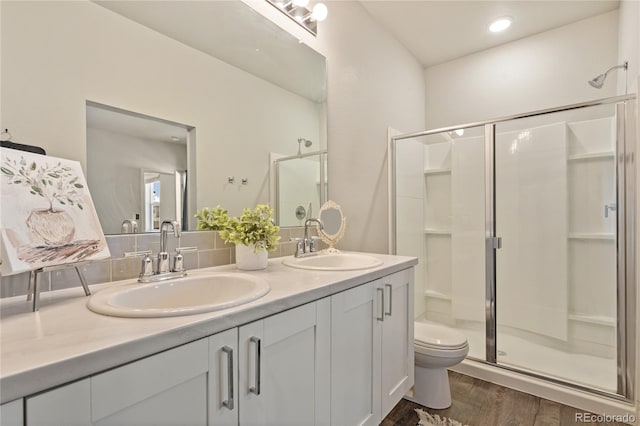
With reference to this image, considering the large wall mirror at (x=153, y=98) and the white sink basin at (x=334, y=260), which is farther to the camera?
the white sink basin at (x=334, y=260)

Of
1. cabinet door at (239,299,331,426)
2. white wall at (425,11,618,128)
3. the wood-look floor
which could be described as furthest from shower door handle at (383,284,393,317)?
white wall at (425,11,618,128)

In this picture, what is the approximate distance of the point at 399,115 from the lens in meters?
2.62

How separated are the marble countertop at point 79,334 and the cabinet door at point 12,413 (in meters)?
0.01

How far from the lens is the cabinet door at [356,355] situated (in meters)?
1.10

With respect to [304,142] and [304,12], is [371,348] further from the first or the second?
[304,12]

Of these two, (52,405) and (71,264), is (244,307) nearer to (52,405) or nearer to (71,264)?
(52,405)

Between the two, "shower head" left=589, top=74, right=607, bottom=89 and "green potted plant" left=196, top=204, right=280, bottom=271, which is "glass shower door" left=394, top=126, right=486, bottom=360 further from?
"green potted plant" left=196, top=204, right=280, bottom=271

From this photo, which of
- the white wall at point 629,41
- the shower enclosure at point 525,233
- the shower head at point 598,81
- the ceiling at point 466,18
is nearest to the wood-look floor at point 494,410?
the shower enclosure at point 525,233

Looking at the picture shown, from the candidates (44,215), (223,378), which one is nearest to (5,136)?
(44,215)

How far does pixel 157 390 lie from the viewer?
62 centimetres

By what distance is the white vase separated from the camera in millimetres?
1297

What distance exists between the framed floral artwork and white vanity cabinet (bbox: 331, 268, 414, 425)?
0.80m

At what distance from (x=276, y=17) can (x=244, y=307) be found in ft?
5.21

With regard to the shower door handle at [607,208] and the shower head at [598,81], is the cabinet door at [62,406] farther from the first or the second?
the shower head at [598,81]
